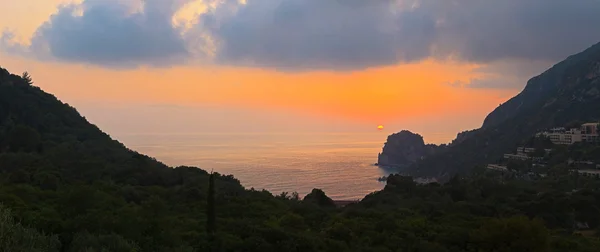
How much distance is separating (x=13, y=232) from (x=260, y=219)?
1742 centimetres

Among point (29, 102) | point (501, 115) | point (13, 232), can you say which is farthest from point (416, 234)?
point (501, 115)

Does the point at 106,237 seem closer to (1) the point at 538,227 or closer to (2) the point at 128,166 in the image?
Answer: (1) the point at 538,227

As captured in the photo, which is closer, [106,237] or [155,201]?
[106,237]

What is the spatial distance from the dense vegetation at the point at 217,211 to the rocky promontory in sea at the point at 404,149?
9234cm

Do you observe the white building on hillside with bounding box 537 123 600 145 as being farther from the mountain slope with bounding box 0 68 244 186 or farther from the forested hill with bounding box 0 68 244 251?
the mountain slope with bounding box 0 68 244 186

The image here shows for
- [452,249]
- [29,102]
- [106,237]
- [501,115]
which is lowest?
[452,249]

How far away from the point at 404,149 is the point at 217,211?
134 meters

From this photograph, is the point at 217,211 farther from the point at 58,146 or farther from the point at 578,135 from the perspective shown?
the point at 578,135

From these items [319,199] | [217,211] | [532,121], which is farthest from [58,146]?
[532,121]

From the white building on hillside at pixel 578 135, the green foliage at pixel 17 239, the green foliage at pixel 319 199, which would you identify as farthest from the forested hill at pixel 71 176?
the white building on hillside at pixel 578 135

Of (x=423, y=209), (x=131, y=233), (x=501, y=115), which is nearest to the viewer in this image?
(x=131, y=233)

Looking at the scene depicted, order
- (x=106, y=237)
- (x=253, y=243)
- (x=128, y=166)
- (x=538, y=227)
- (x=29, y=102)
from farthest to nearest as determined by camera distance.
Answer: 1. (x=29, y=102)
2. (x=128, y=166)
3. (x=538, y=227)
4. (x=253, y=243)
5. (x=106, y=237)

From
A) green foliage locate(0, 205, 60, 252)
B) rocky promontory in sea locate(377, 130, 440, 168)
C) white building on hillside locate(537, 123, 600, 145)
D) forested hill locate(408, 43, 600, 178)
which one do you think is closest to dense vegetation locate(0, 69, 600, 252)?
green foliage locate(0, 205, 60, 252)

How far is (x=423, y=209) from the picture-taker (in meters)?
33.3
